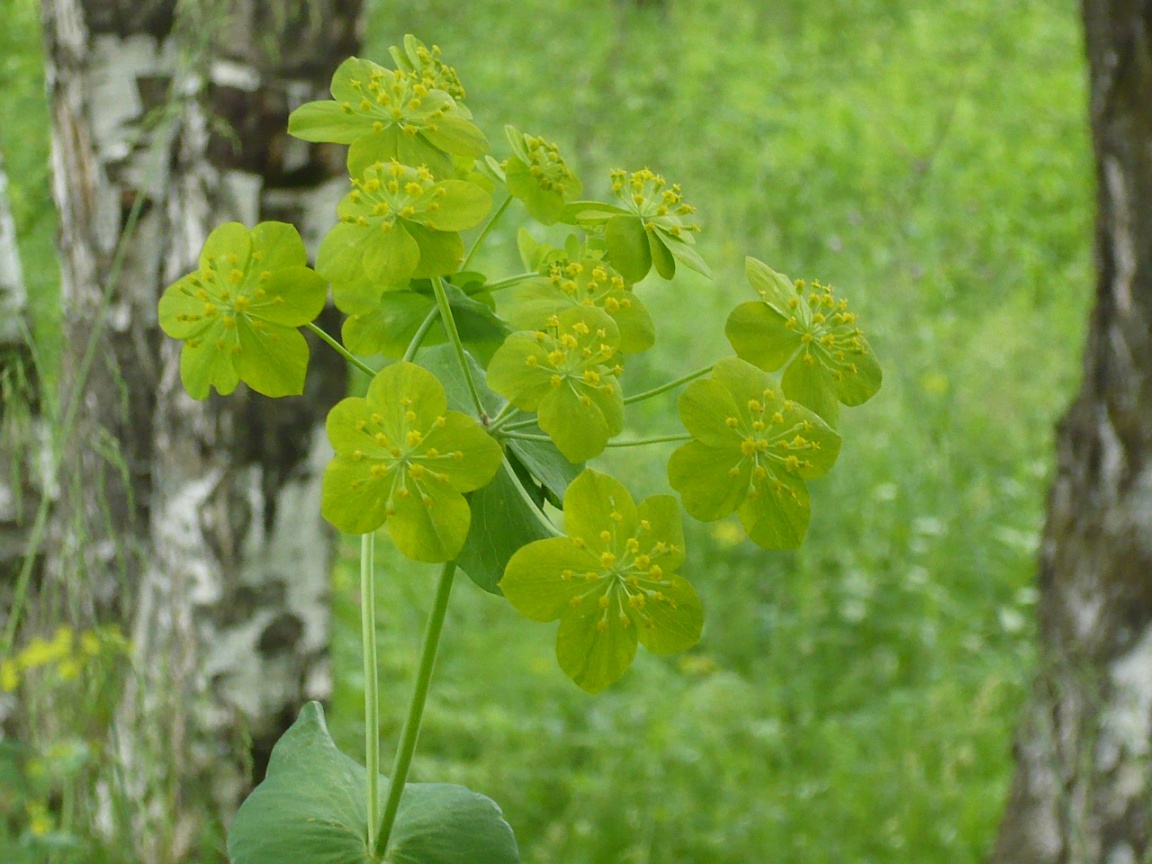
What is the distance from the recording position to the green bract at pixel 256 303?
52cm

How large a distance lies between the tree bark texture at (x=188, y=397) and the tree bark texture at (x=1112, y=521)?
1141mm

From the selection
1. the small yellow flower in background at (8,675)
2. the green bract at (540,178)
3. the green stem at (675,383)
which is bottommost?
the small yellow flower in background at (8,675)

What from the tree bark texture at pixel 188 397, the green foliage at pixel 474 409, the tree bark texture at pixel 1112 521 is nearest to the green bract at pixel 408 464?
the green foliage at pixel 474 409

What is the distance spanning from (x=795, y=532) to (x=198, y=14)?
33.8 inches

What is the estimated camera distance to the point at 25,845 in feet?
3.54

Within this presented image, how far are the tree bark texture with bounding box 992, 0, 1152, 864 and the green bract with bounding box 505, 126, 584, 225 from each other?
1.37 metres

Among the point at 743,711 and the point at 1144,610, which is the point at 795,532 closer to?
the point at 1144,610

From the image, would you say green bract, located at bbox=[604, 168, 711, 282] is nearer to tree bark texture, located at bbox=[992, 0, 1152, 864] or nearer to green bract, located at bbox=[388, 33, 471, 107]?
green bract, located at bbox=[388, 33, 471, 107]

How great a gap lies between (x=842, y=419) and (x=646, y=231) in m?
2.80

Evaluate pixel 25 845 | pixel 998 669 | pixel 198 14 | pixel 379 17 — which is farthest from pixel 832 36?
pixel 25 845

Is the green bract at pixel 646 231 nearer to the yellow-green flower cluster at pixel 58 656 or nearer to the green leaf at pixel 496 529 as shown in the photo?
the green leaf at pixel 496 529

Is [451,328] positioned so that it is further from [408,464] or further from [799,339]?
[799,339]

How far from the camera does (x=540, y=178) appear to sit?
578 millimetres

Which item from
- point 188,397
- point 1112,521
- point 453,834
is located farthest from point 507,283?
point 1112,521
